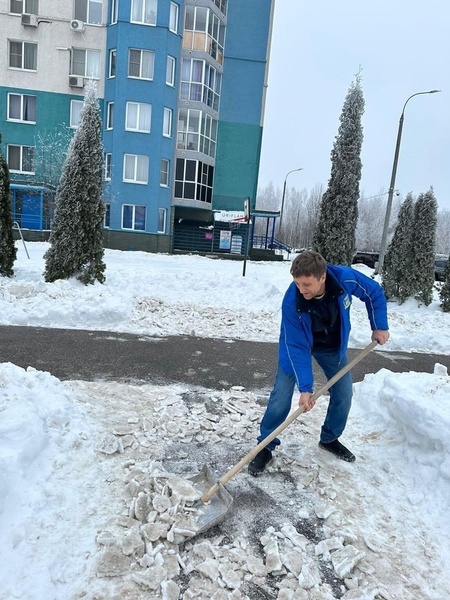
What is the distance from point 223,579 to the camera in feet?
7.47

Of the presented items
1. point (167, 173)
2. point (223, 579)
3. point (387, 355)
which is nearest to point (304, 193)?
point (167, 173)

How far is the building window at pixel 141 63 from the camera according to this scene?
2267cm

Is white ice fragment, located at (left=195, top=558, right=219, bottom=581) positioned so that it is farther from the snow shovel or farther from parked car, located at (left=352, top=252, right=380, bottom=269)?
parked car, located at (left=352, top=252, right=380, bottom=269)

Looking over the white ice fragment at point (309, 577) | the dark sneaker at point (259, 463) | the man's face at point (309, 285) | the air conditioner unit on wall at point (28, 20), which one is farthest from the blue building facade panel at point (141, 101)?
the white ice fragment at point (309, 577)

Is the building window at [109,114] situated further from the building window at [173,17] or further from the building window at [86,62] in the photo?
the building window at [173,17]

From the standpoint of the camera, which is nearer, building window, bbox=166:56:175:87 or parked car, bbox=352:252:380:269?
building window, bbox=166:56:175:87

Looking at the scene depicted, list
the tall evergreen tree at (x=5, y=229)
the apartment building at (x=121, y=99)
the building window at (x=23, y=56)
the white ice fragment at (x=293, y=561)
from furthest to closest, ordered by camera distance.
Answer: the building window at (x=23, y=56)
the apartment building at (x=121, y=99)
the tall evergreen tree at (x=5, y=229)
the white ice fragment at (x=293, y=561)

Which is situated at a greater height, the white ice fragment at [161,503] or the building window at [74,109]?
the building window at [74,109]

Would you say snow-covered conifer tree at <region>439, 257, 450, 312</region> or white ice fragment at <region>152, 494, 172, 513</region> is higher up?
snow-covered conifer tree at <region>439, 257, 450, 312</region>

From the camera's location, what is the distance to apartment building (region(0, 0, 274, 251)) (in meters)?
22.8

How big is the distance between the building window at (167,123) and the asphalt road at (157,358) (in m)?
19.1

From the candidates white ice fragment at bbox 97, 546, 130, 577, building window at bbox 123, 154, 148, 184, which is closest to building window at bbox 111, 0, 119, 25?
building window at bbox 123, 154, 148, 184

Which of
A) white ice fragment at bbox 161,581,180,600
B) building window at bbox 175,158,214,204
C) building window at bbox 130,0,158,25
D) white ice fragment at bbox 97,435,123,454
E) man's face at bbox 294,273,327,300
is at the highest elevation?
building window at bbox 130,0,158,25

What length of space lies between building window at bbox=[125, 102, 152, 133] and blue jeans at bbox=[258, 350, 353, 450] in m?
22.5
